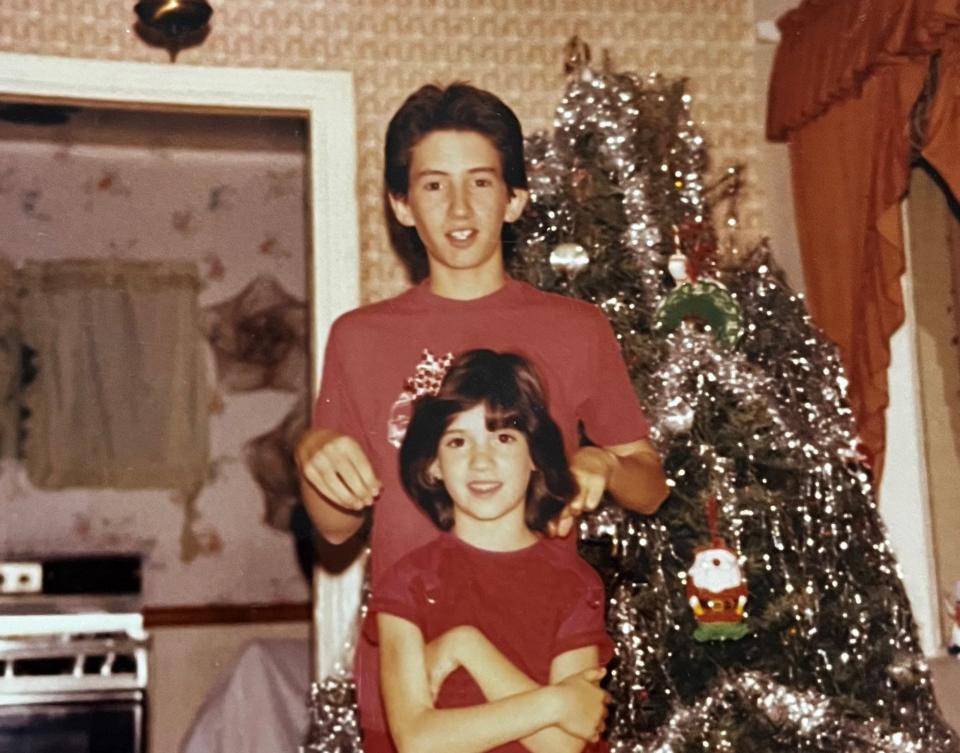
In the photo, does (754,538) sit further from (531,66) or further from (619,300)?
(531,66)

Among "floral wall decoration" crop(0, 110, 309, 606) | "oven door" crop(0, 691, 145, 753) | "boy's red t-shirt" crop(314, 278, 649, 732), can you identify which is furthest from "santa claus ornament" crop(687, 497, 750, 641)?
"floral wall decoration" crop(0, 110, 309, 606)

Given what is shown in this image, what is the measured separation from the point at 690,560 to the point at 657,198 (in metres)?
0.61

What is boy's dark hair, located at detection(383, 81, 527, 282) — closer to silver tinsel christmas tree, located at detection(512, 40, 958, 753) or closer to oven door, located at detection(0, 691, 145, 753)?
silver tinsel christmas tree, located at detection(512, 40, 958, 753)

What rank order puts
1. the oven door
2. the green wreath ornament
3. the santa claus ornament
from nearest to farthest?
1. the santa claus ornament
2. the green wreath ornament
3. the oven door

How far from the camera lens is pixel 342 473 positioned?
1726 mm

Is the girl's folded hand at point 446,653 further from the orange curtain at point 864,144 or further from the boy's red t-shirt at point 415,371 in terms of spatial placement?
the orange curtain at point 864,144

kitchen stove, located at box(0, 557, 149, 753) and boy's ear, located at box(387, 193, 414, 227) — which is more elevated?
boy's ear, located at box(387, 193, 414, 227)

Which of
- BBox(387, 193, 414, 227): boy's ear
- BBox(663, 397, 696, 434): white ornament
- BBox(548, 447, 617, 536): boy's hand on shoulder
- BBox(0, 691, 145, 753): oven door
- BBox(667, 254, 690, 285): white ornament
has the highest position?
BBox(387, 193, 414, 227): boy's ear

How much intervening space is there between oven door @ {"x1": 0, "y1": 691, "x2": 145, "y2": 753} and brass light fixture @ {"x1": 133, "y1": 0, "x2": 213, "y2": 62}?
4.43ft

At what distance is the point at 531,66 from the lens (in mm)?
2750

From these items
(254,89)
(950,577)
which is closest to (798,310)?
(950,577)

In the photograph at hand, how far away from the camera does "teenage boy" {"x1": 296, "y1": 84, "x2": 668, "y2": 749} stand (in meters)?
1.77

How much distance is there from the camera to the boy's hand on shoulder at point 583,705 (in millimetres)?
1689

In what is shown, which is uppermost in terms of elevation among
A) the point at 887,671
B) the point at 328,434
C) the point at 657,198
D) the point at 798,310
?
the point at 657,198
